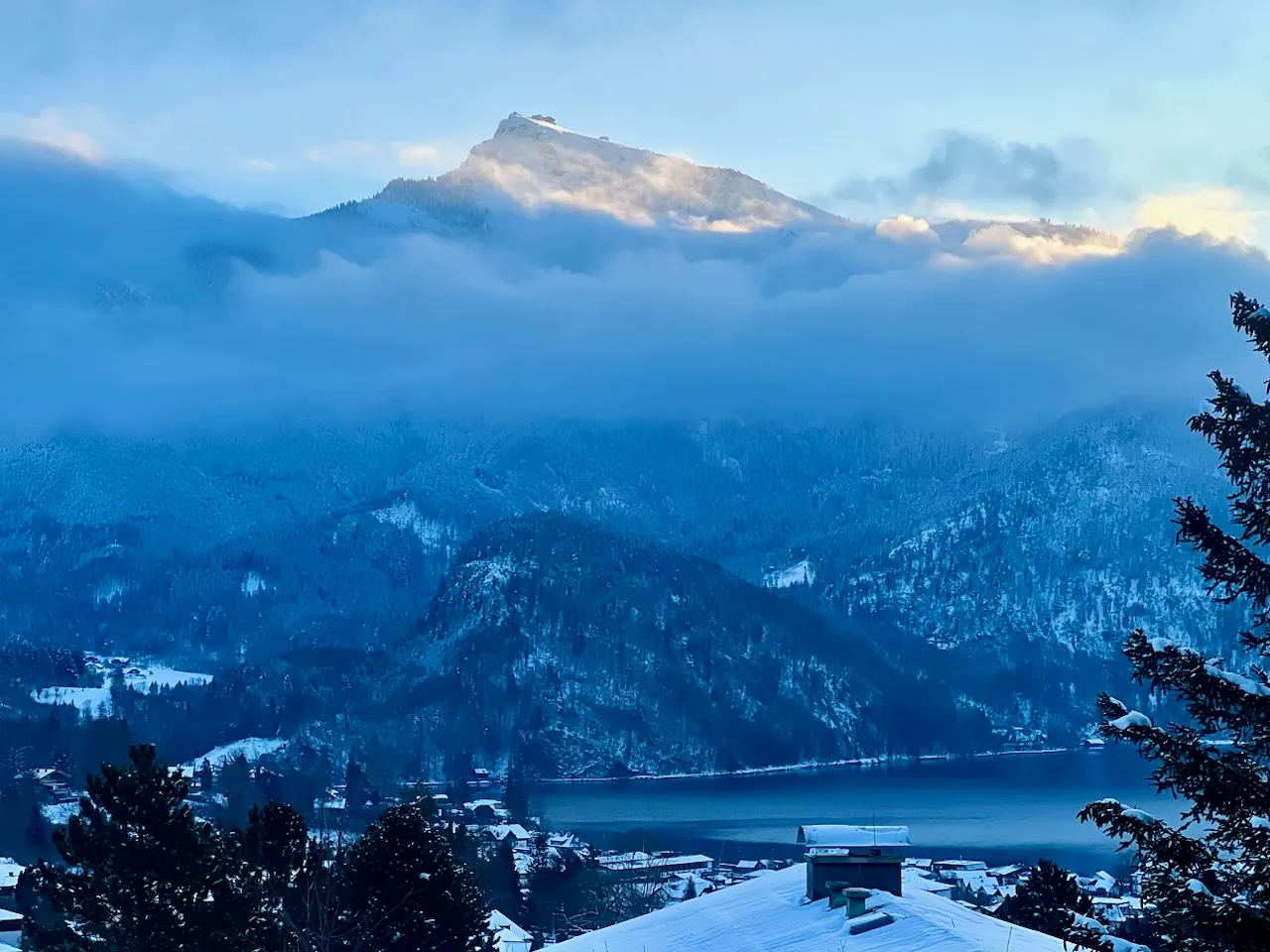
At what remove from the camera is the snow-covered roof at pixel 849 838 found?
3616 centimetres

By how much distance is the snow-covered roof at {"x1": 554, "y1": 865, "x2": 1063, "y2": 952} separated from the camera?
28.6 m

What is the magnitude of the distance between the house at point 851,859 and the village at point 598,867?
39.8 metres

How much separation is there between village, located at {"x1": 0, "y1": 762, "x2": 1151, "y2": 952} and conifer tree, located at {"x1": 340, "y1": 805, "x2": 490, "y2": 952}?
911 inches

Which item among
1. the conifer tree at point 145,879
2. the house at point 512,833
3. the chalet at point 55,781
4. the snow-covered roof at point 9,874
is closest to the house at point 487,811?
the house at point 512,833

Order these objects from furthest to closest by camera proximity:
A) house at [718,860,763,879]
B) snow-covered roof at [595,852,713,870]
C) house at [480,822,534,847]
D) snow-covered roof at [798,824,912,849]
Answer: house at [480,822,534,847] < house at [718,860,763,879] < snow-covered roof at [595,852,713,870] < snow-covered roof at [798,824,912,849]

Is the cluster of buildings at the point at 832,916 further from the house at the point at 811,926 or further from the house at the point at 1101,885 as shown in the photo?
the house at the point at 1101,885

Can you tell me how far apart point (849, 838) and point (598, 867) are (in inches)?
3046

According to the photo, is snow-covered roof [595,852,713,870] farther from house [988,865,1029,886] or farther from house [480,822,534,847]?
house [988,865,1029,886]

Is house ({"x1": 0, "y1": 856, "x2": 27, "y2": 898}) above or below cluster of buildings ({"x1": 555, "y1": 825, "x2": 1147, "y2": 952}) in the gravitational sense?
below

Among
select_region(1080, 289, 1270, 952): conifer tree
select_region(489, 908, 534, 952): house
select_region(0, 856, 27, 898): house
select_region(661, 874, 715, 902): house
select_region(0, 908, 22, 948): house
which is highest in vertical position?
select_region(1080, 289, 1270, 952): conifer tree

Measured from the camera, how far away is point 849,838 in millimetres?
36781

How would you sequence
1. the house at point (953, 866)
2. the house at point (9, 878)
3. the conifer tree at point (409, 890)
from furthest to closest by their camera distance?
the house at point (953, 866) → the house at point (9, 878) → the conifer tree at point (409, 890)

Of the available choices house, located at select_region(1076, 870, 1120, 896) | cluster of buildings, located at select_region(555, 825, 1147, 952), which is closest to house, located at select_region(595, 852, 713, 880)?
house, located at select_region(1076, 870, 1120, 896)

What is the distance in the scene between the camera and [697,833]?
6811 inches
